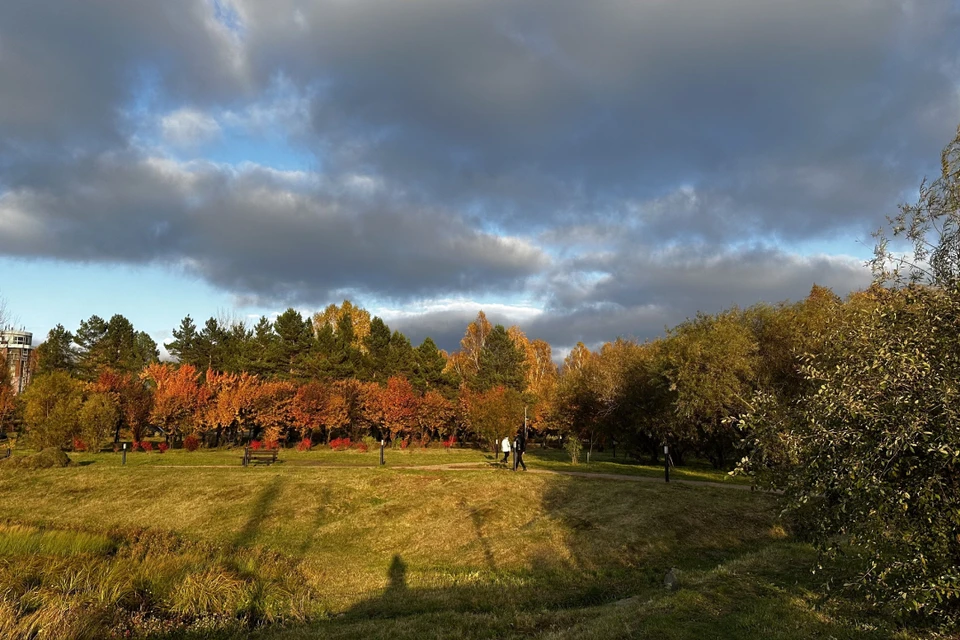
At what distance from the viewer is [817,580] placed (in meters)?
10.5

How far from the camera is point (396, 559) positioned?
16.1 metres

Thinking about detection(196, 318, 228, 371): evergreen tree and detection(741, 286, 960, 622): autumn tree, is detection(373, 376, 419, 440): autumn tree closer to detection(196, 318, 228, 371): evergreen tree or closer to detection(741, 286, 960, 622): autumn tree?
detection(196, 318, 228, 371): evergreen tree

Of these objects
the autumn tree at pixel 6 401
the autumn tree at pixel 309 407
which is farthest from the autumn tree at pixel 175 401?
the autumn tree at pixel 6 401

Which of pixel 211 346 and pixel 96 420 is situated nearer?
pixel 96 420

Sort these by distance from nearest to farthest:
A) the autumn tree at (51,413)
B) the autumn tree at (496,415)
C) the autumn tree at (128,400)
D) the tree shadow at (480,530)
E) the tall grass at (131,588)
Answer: the tall grass at (131,588), the tree shadow at (480,530), the autumn tree at (51,413), the autumn tree at (496,415), the autumn tree at (128,400)

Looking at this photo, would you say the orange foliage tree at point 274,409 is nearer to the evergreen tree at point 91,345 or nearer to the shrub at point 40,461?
the shrub at point 40,461

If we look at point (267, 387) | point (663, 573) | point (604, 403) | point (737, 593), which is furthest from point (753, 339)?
point (267, 387)

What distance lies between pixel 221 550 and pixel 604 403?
1229 inches

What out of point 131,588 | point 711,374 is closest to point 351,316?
point 711,374

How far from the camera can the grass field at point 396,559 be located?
941cm

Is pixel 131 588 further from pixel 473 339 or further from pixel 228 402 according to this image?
pixel 473 339

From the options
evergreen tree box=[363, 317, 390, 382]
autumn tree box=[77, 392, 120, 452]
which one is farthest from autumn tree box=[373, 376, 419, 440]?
autumn tree box=[77, 392, 120, 452]

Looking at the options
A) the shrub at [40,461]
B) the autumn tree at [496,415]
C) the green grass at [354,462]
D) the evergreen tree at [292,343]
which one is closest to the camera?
the shrub at [40,461]

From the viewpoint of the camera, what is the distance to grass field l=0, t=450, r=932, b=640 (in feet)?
30.9
